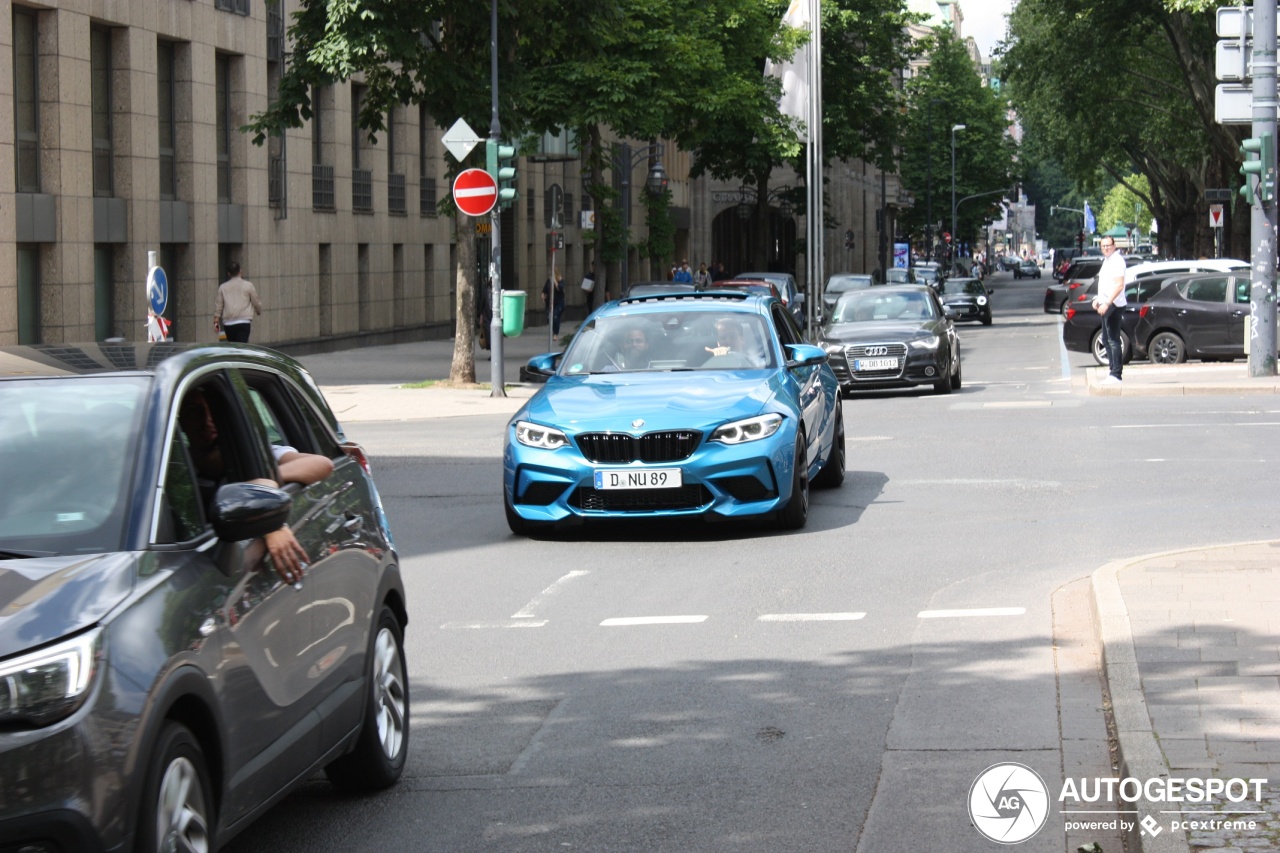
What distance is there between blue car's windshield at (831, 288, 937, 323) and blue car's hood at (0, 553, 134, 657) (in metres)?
22.0

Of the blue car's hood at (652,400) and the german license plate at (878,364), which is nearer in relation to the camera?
the blue car's hood at (652,400)

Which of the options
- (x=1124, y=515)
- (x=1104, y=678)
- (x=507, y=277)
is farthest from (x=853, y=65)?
(x=1104, y=678)

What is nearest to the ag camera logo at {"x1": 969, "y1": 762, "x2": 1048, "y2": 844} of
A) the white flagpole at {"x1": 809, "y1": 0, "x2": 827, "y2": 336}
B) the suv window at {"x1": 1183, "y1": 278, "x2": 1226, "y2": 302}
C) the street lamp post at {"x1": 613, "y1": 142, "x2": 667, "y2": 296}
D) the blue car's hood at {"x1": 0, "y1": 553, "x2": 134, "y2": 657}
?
the blue car's hood at {"x1": 0, "y1": 553, "x2": 134, "y2": 657}

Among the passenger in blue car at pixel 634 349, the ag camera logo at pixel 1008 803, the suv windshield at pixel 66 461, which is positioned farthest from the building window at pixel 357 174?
the suv windshield at pixel 66 461

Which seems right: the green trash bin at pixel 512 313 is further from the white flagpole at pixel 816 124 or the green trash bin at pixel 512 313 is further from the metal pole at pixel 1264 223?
the white flagpole at pixel 816 124

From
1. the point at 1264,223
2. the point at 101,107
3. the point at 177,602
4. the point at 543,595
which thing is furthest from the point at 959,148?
the point at 177,602

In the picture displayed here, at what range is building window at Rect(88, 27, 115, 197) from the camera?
2891 centimetres

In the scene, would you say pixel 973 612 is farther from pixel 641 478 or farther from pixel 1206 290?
pixel 1206 290

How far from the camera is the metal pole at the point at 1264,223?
913 inches

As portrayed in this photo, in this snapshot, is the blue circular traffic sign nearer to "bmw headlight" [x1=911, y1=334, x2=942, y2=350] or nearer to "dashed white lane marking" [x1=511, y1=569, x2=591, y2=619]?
"bmw headlight" [x1=911, y1=334, x2=942, y2=350]

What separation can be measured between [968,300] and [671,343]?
152ft

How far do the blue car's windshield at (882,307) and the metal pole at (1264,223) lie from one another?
14.4ft

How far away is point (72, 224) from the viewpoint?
27.4 metres

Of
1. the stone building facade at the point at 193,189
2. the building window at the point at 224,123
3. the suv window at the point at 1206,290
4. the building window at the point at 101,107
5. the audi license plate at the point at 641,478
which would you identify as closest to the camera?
the audi license plate at the point at 641,478
